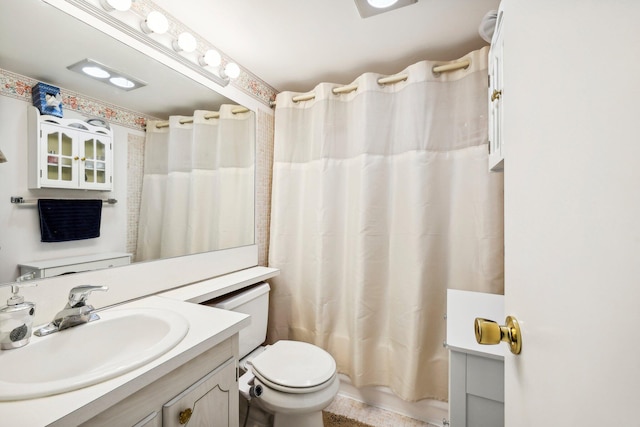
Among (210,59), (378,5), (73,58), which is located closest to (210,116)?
(210,59)

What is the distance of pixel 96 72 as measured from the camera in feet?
3.53

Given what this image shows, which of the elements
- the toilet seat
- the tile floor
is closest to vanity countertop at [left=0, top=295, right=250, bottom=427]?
the toilet seat

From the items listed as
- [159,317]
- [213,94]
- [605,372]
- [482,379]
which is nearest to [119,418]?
[159,317]

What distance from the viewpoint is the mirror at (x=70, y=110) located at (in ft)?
2.82

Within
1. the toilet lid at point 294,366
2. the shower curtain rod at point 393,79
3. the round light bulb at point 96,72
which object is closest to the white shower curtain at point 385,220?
the shower curtain rod at point 393,79

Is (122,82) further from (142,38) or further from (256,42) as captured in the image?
(256,42)

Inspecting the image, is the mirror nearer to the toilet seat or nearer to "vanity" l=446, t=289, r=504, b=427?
the toilet seat

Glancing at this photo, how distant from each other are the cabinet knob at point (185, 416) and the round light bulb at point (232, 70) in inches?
63.9

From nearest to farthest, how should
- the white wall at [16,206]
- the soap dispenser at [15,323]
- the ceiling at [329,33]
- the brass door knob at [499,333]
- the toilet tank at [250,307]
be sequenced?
the brass door knob at [499,333]
the soap dispenser at [15,323]
the white wall at [16,206]
the ceiling at [329,33]
the toilet tank at [250,307]

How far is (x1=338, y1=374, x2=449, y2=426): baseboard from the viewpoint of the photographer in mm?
1582

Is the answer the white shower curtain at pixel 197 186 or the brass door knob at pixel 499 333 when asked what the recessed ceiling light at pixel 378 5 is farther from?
the brass door knob at pixel 499 333

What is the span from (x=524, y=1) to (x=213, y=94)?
1.52 metres

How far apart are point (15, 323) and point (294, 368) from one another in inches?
39.8

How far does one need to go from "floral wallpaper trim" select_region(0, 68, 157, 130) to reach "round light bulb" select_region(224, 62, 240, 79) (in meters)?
0.56
